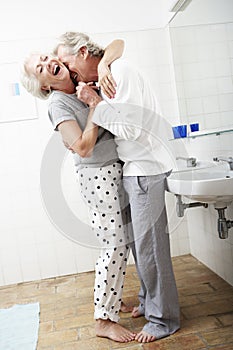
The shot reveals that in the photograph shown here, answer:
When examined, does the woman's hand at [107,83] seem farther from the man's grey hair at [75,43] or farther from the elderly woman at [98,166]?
the man's grey hair at [75,43]

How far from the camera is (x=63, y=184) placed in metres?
2.89

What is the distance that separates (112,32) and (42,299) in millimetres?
1801

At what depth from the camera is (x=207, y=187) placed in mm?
1647

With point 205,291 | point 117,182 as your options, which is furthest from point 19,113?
point 205,291

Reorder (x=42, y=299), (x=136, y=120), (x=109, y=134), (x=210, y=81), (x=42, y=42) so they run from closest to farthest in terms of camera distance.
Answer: (x=136, y=120)
(x=109, y=134)
(x=210, y=81)
(x=42, y=299)
(x=42, y=42)

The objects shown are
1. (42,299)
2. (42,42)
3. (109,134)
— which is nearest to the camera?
(109,134)

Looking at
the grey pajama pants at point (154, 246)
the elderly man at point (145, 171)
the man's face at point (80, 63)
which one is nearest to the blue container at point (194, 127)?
the elderly man at point (145, 171)

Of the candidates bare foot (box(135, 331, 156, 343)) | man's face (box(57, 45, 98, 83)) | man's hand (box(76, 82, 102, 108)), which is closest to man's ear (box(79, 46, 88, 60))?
man's face (box(57, 45, 98, 83))

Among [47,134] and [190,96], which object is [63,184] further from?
[190,96]

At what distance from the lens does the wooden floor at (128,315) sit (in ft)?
5.96

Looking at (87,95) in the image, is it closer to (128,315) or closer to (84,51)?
(84,51)

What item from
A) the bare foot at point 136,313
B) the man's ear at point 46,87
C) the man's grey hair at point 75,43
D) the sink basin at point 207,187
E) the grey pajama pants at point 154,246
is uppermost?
the man's grey hair at point 75,43

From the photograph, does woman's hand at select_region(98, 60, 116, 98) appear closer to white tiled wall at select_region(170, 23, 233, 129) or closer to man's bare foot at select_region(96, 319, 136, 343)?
white tiled wall at select_region(170, 23, 233, 129)

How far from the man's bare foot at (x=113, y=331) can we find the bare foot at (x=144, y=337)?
3 centimetres
